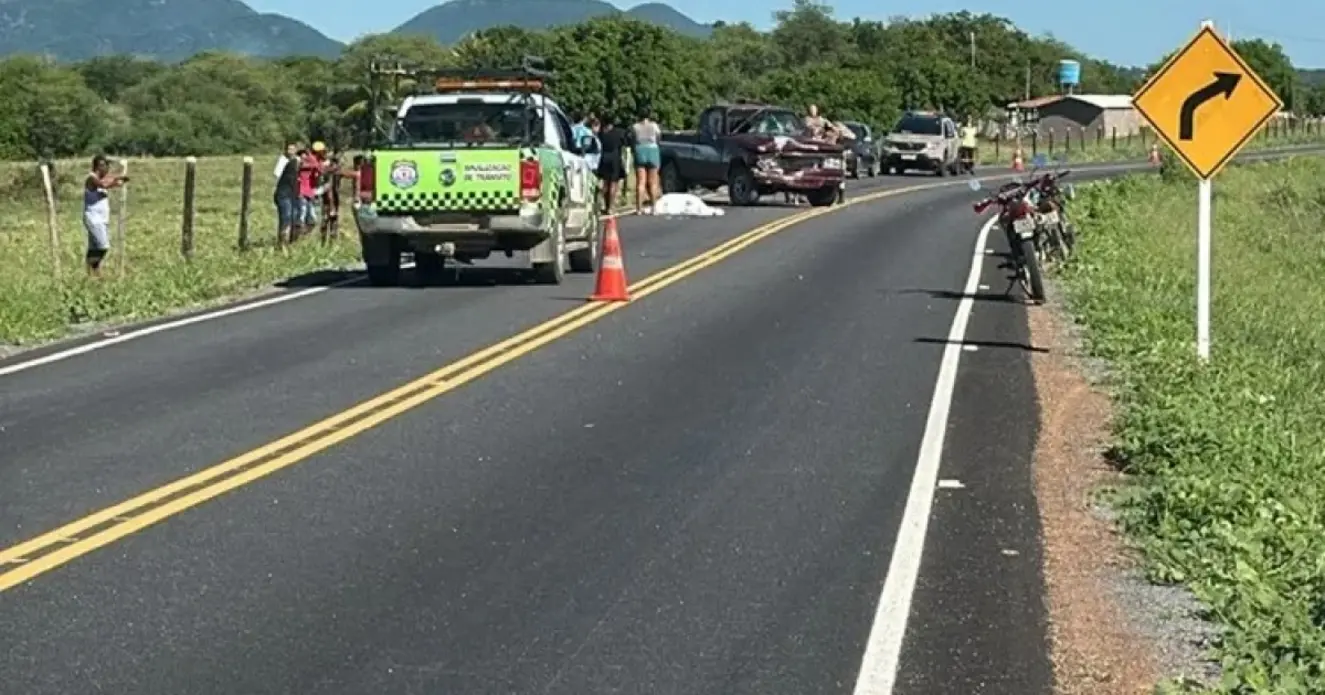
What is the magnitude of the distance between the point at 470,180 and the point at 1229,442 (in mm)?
11889

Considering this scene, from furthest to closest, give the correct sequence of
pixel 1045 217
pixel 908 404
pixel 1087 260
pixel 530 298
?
pixel 1087 260 < pixel 1045 217 < pixel 530 298 < pixel 908 404

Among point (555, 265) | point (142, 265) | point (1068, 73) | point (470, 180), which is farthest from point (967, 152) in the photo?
point (1068, 73)

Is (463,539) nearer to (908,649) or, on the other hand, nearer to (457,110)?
(908,649)

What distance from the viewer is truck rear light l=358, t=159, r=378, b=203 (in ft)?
71.7

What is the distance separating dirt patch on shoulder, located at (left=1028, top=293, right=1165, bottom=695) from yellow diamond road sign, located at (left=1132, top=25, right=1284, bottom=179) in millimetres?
1916

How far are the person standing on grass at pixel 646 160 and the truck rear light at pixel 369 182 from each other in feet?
48.0

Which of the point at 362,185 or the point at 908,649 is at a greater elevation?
the point at 362,185

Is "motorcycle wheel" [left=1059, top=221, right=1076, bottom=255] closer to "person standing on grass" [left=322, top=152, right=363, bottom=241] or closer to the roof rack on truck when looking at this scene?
the roof rack on truck

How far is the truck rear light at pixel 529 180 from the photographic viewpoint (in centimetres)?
2170

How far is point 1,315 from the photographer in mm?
18344

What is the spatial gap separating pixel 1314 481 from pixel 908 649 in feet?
12.8

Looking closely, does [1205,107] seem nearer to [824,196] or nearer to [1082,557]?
[1082,557]

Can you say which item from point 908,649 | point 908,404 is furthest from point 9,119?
point 908,649

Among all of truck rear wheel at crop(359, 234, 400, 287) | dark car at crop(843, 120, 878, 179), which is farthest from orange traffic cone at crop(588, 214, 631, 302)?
dark car at crop(843, 120, 878, 179)
